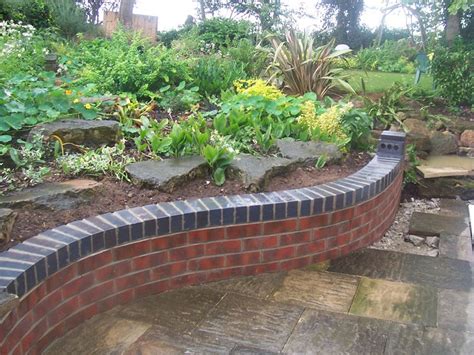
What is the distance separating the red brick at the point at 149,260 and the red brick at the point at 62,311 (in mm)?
327

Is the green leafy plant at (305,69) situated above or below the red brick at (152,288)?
above

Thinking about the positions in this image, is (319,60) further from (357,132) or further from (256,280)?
(256,280)

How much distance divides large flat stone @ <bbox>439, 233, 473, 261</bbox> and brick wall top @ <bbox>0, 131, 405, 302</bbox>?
617 millimetres

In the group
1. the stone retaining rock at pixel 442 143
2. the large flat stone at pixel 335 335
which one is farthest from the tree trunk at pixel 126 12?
the large flat stone at pixel 335 335

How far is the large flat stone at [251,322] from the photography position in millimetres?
2264

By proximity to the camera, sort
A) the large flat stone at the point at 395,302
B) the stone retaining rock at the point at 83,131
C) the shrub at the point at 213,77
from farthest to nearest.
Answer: the shrub at the point at 213,77 < the stone retaining rock at the point at 83,131 < the large flat stone at the point at 395,302

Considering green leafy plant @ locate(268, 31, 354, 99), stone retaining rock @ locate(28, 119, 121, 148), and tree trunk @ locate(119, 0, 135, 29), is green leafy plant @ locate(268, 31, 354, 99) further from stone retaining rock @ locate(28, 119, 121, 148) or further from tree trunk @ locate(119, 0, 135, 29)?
tree trunk @ locate(119, 0, 135, 29)

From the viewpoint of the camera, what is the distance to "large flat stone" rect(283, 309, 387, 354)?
220 centimetres

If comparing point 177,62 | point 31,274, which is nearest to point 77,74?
point 177,62

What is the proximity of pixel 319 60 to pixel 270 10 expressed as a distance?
8.49 metres

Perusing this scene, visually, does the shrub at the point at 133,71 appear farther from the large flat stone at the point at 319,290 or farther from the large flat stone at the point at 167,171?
the large flat stone at the point at 319,290

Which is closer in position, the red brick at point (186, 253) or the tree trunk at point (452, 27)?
the red brick at point (186, 253)

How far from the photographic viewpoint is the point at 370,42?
14.0 metres

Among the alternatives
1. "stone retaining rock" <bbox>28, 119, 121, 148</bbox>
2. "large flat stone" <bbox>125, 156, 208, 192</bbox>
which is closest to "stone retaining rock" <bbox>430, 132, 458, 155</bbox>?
"large flat stone" <bbox>125, 156, 208, 192</bbox>
